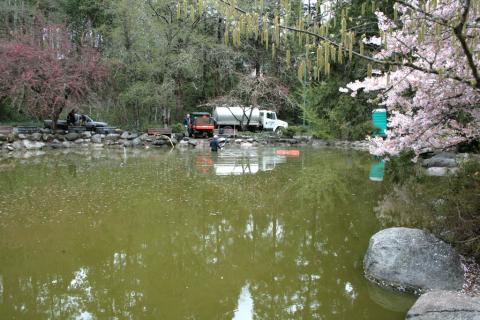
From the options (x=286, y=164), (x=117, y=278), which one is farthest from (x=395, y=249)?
(x=286, y=164)

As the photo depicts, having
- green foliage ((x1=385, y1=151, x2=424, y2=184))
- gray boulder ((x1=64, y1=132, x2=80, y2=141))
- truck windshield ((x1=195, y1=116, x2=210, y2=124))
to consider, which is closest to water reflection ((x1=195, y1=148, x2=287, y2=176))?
green foliage ((x1=385, y1=151, x2=424, y2=184))

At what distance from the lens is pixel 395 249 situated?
5.04 meters

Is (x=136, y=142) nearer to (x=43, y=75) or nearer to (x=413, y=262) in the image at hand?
(x=43, y=75)

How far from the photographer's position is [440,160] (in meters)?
11.5

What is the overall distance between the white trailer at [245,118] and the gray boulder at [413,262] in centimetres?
2517

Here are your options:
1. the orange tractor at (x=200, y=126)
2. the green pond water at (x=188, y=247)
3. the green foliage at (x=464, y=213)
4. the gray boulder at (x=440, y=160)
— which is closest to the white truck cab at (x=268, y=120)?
the orange tractor at (x=200, y=126)

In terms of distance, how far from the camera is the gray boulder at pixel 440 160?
1119cm

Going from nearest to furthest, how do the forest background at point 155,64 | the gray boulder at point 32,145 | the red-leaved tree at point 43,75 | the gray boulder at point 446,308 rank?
the gray boulder at point 446,308
the gray boulder at point 32,145
the red-leaved tree at point 43,75
the forest background at point 155,64

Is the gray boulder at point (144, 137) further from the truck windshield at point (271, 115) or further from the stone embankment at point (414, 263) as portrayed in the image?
the stone embankment at point (414, 263)

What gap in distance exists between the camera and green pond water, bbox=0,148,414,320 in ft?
15.2

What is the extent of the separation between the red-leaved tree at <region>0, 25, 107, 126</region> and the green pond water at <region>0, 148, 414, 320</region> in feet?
32.9

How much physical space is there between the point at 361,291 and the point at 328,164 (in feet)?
38.5

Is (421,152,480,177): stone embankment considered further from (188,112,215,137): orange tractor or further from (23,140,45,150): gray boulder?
(23,140,45,150): gray boulder

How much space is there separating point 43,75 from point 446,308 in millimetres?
22615
